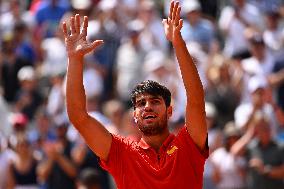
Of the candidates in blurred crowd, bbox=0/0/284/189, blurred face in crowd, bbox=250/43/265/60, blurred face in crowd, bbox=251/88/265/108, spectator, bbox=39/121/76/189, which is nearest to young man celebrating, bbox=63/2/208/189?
blurred crowd, bbox=0/0/284/189

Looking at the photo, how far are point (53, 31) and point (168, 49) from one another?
6.81ft

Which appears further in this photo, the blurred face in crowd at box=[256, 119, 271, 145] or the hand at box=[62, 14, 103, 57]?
the blurred face in crowd at box=[256, 119, 271, 145]

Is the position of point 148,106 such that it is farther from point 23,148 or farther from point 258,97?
point 258,97

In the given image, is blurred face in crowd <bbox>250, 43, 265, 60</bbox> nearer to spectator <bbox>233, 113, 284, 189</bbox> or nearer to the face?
spectator <bbox>233, 113, 284, 189</bbox>

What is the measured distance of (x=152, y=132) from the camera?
20.0 feet

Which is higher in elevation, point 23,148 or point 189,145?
point 23,148

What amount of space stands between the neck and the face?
0.13ft

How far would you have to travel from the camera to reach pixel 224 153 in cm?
1133

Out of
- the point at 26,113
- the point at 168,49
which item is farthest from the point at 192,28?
the point at 26,113

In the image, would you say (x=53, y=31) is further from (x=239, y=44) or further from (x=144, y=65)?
(x=239, y=44)

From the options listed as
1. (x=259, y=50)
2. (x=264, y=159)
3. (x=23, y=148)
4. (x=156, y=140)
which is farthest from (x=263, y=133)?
(x=156, y=140)

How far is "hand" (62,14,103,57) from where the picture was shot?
5996 mm

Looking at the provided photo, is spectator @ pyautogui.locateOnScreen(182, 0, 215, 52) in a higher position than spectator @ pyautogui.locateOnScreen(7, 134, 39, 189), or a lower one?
higher

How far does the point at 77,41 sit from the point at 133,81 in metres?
Answer: 8.40
